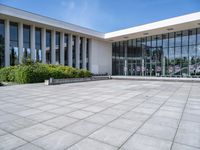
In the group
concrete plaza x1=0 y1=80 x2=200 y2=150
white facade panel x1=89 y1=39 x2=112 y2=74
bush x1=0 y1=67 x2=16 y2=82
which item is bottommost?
concrete plaza x1=0 y1=80 x2=200 y2=150

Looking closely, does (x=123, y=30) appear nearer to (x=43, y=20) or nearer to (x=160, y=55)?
(x=160, y=55)

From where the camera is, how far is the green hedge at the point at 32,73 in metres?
16.5

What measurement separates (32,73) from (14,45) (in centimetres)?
713

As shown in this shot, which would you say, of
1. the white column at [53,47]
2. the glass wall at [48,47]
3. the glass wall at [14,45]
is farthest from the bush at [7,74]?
the white column at [53,47]

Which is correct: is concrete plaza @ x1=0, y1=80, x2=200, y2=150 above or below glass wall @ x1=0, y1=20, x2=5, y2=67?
below

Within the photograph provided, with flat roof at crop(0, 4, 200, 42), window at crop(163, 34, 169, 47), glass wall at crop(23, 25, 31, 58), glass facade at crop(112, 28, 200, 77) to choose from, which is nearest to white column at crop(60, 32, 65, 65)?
flat roof at crop(0, 4, 200, 42)

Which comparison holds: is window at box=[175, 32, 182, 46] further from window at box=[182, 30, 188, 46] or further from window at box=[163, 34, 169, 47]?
window at box=[163, 34, 169, 47]

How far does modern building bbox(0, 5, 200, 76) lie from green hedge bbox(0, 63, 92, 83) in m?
3.07

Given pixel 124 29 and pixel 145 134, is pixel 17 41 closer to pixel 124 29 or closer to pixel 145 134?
pixel 124 29

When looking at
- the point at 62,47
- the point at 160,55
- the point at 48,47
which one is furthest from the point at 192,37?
the point at 48,47

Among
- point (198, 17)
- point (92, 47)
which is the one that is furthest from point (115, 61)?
point (198, 17)

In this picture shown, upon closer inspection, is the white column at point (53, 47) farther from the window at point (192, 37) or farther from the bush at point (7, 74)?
the window at point (192, 37)

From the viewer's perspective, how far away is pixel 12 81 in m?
18.1

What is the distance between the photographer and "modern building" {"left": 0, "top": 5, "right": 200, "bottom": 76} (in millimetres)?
20906
